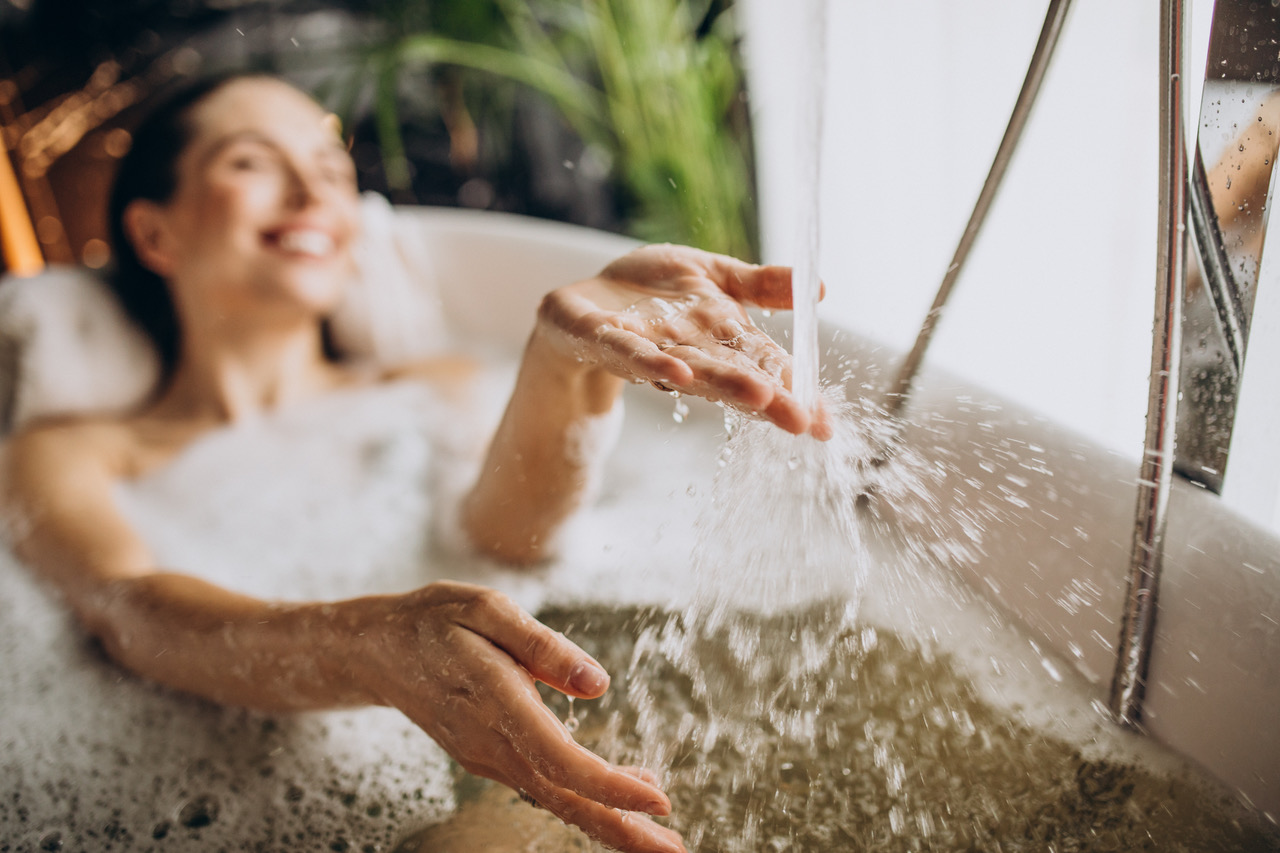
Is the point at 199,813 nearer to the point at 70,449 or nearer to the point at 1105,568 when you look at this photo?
the point at 70,449

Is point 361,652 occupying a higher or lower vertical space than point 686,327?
lower

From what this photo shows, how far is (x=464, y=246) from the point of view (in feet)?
5.58

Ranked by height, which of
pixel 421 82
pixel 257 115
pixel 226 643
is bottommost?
pixel 226 643

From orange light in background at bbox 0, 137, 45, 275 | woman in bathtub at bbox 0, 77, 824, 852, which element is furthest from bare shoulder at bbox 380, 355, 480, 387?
orange light in background at bbox 0, 137, 45, 275

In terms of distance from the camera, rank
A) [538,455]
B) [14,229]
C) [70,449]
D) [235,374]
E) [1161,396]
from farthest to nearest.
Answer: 1. [14,229]
2. [235,374]
3. [70,449]
4. [538,455]
5. [1161,396]

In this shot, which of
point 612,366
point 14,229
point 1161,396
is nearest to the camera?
point 612,366

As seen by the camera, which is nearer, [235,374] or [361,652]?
[361,652]

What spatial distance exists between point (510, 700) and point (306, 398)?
113 centimetres

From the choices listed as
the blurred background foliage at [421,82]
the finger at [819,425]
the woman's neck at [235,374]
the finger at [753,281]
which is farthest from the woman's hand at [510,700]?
the blurred background foliage at [421,82]

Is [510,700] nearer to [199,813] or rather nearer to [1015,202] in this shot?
[199,813]

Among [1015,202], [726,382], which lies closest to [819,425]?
[726,382]

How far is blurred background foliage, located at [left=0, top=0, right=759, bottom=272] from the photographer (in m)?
1.76

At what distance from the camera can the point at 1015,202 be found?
4.28ft

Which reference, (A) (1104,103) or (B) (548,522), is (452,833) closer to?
(B) (548,522)
